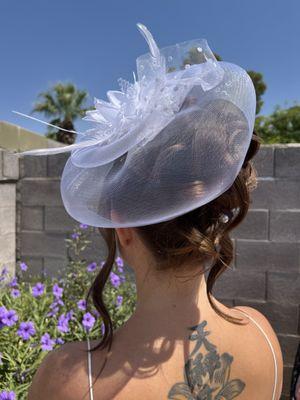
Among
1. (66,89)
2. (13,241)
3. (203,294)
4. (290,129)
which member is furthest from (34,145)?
(66,89)

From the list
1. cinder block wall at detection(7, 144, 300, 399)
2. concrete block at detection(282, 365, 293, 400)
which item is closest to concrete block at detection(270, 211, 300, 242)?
cinder block wall at detection(7, 144, 300, 399)

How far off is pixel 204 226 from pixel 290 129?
1848cm

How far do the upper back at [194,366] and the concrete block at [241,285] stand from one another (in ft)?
6.57

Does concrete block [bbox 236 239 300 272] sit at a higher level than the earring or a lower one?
lower

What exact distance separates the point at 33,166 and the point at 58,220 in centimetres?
50

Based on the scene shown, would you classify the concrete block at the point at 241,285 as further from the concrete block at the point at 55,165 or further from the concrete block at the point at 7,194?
the concrete block at the point at 7,194

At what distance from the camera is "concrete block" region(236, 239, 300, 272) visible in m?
2.95

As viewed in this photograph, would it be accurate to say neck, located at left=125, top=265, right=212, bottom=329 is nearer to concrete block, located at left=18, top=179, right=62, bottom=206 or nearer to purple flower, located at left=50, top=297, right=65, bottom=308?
purple flower, located at left=50, top=297, right=65, bottom=308

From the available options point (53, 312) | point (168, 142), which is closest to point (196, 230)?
point (168, 142)

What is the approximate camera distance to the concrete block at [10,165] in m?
3.31

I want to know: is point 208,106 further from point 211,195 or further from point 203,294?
point 203,294

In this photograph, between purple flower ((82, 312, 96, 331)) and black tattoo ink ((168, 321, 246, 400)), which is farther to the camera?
purple flower ((82, 312, 96, 331))

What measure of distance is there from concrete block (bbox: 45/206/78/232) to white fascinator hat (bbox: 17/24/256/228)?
2.53m

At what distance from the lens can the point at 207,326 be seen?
3.16 ft
